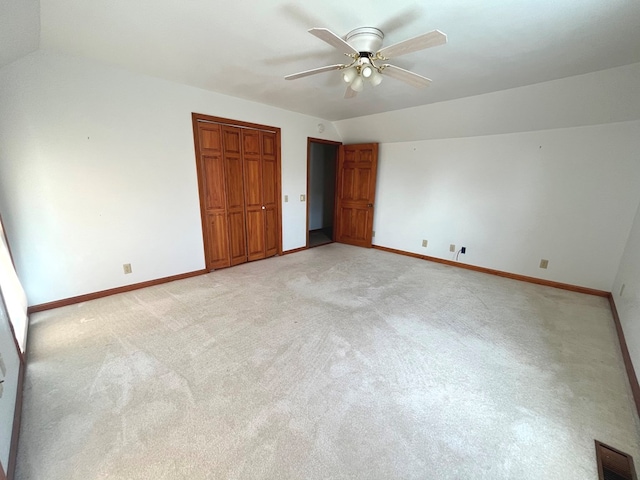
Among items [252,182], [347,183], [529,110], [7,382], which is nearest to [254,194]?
[252,182]

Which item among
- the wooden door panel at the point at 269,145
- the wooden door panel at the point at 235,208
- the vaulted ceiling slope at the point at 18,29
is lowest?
the wooden door panel at the point at 235,208

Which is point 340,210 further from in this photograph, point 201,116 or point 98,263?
point 98,263

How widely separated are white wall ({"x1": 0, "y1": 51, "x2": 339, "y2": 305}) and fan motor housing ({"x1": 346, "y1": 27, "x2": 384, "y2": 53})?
7.14ft

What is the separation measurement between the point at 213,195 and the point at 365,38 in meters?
2.66

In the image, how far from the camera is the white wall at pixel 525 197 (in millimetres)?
3029

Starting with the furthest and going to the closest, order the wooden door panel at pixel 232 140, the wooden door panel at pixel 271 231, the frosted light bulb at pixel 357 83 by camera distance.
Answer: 1. the wooden door panel at pixel 271 231
2. the wooden door panel at pixel 232 140
3. the frosted light bulb at pixel 357 83

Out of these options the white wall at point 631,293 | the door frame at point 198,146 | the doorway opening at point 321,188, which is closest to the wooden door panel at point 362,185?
the doorway opening at point 321,188

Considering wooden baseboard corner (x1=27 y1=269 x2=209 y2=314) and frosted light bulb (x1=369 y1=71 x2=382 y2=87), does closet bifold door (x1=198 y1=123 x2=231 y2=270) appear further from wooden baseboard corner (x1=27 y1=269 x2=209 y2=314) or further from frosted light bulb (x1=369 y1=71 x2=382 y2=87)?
frosted light bulb (x1=369 y1=71 x2=382 y2=87)

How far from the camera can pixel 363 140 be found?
4945 mm

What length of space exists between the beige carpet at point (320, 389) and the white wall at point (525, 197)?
2.64 feet

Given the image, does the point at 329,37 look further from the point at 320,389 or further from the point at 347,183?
the point at 347,183

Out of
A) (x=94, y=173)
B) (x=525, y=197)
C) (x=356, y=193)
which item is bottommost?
(x=356, y=193)

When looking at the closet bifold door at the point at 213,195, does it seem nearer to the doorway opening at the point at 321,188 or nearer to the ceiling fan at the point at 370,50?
the ceiling fan at the point at 370,50

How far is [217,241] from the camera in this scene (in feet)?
12.3
